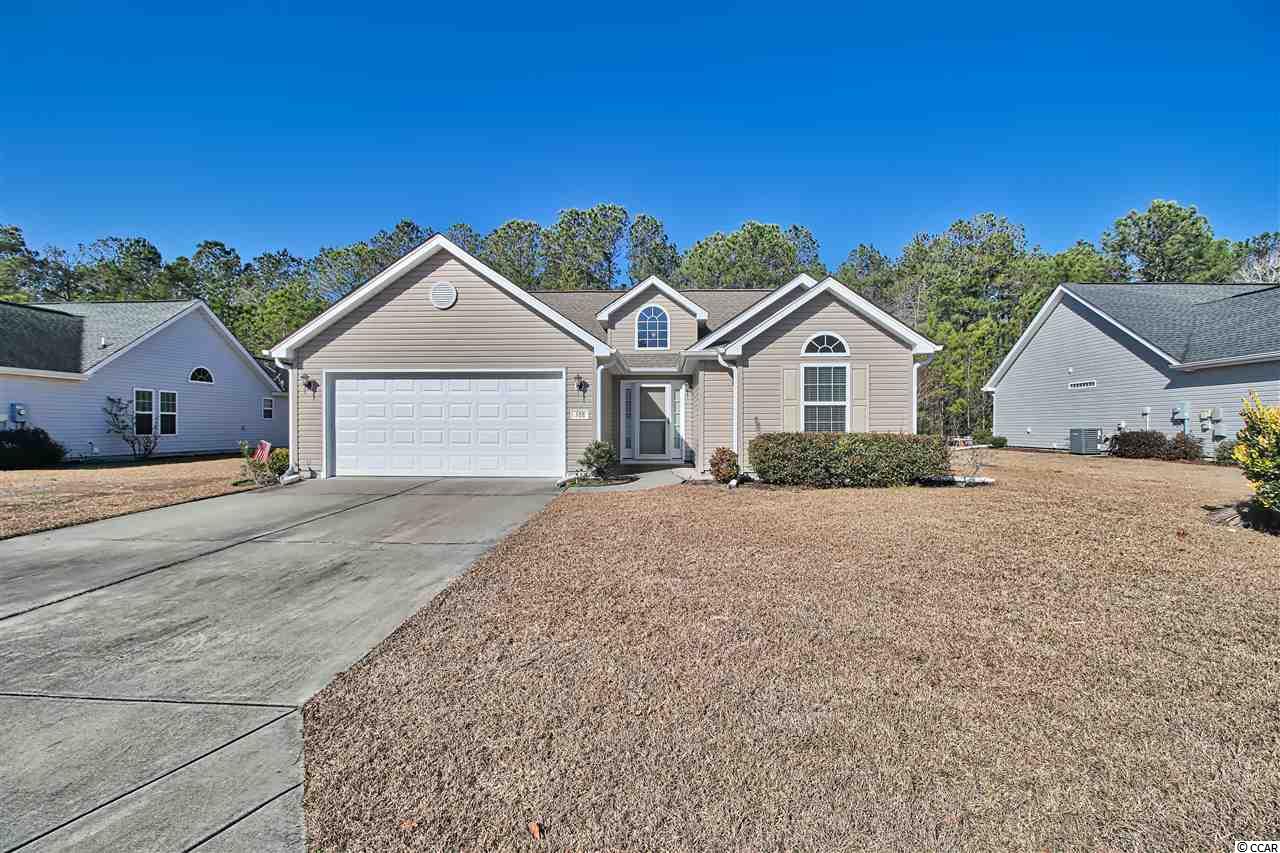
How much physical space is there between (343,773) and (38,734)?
6.11ft

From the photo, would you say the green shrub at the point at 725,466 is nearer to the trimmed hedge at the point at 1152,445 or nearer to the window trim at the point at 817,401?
the window trim at the point at 817,401

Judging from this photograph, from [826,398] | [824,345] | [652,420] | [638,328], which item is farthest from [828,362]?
[638,328]

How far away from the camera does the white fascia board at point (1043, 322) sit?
1739 centimetres

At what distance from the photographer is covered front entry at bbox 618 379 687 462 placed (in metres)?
15.2

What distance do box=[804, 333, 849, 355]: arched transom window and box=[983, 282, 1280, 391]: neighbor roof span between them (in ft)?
41.8

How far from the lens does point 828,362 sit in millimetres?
12000

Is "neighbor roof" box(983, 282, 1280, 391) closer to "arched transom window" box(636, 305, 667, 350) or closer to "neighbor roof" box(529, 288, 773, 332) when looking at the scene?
"neighbor roof" box(529, 288, 773, 332)

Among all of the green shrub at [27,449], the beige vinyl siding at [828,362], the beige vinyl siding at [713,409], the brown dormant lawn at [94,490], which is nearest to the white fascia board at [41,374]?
the green shrub at [27,449]

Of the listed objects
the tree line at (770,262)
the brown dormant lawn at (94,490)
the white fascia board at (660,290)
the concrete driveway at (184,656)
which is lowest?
the concrete driveway at (184,656)

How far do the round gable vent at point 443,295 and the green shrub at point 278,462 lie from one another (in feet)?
15.5

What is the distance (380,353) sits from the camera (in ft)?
40.1

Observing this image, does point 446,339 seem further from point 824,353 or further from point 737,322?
point 824,353

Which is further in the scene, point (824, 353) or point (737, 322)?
point (737, 322)

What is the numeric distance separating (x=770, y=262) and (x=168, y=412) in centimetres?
3241
